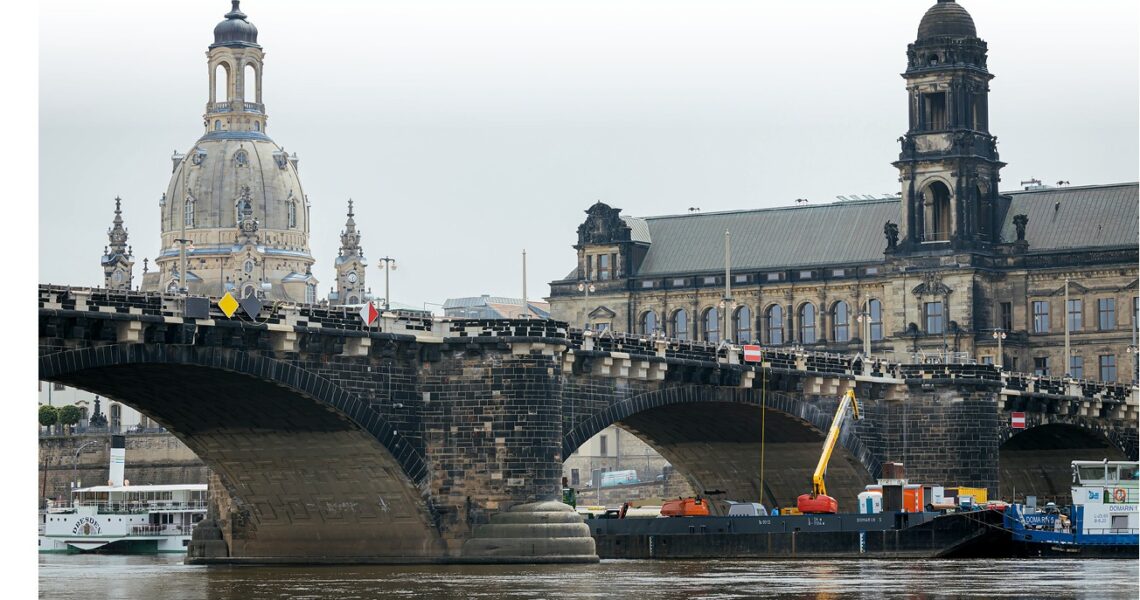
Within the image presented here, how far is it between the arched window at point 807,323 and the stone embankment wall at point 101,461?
48949 millimetres

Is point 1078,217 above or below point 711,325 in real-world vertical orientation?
above

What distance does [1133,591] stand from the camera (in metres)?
64.4

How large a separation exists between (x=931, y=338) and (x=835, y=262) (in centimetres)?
1373

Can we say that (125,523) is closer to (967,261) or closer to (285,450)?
(285,450)

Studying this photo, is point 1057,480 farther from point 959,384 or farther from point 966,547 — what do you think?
point 966,547

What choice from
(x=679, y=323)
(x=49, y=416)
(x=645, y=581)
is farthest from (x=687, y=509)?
(x=49, y=416)

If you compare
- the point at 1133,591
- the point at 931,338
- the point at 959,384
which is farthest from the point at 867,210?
the point at 1133,591

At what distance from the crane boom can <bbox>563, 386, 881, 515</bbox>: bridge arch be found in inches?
34.6

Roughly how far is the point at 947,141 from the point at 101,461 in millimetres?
71730

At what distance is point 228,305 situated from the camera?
78.8 metres

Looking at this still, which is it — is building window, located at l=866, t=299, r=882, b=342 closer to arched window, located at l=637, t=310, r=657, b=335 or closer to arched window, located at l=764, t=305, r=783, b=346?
arched window, located at l=764, t=305, r=783, b=346

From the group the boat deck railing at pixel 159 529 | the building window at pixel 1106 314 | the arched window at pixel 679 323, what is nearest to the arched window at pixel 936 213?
the building window at pixel 1106 314

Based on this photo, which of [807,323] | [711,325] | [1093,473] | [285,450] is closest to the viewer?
[285,450]

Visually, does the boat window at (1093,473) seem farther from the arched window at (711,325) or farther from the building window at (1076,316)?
the arched window at (711,325)
